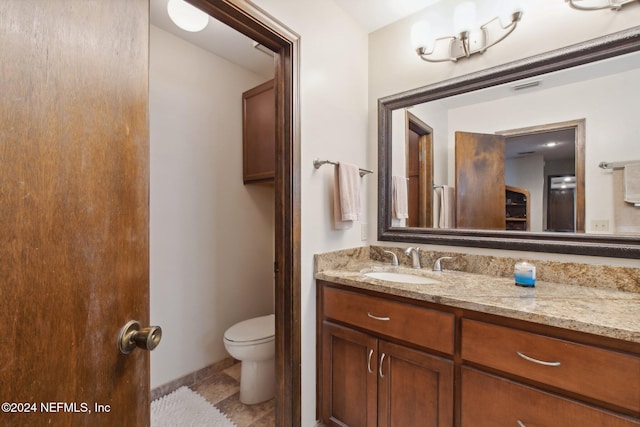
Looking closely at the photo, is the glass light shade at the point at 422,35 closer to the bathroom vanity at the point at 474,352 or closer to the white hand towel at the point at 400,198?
the white hand towel at the point at 400,198

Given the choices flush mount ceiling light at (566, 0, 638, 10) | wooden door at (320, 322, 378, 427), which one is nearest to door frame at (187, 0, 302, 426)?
wooden door at (320, 322, 378, 427)

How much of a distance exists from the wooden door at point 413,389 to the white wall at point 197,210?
1354 mm

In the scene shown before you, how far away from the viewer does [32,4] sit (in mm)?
485

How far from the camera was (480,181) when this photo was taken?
159 centimetres

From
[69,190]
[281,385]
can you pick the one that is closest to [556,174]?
[281,385]

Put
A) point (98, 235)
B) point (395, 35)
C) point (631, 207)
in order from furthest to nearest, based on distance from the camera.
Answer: point (395, 35) → point (631, 207) → point (98, 235)

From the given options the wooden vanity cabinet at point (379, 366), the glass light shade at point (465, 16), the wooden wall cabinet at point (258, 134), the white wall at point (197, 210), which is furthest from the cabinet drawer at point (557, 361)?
the white wall at point (197, 210)

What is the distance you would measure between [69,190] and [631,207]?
6.24 feet

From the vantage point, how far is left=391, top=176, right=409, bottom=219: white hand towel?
1827 millimetres

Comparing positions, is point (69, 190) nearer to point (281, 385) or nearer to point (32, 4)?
point (32, 4)

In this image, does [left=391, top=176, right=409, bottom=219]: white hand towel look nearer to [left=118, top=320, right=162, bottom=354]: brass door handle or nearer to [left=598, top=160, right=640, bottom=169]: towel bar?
[left=598, top=160, right=640, bottom=169]: towel bar

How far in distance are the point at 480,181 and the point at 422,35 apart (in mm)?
894

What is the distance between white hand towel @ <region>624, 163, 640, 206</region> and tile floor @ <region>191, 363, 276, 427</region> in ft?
6.72

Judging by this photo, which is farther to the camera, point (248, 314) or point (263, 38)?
point (248, 314)
